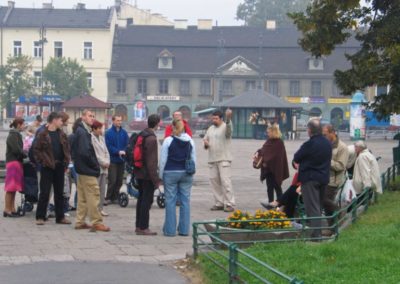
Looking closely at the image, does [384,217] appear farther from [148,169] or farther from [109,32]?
[109,32]

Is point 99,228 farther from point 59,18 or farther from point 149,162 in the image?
point 59,18

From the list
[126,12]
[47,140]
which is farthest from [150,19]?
[47,140]

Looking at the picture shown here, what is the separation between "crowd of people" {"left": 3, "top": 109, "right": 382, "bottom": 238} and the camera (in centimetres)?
1326

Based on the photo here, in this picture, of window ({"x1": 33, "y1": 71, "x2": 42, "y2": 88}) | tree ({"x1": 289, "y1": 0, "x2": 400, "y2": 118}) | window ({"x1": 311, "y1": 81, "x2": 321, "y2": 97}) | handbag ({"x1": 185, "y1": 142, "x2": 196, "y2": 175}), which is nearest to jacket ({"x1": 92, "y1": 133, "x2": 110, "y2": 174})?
handbag ({"x1": 185, "y1": 142, "x2": 196, "y2": 175})

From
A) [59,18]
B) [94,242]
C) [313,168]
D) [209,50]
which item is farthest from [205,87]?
[313,168]

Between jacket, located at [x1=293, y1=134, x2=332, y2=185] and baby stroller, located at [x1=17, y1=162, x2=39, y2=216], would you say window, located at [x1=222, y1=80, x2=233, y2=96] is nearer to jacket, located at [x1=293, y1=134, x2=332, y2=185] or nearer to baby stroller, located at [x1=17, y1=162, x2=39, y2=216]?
baby stroller, located at [x1=17, y1=162, x2=39, y2=216]

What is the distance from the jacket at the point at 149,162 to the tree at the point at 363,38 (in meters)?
8.47

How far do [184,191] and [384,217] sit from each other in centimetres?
297

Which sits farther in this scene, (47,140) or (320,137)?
(47,140)

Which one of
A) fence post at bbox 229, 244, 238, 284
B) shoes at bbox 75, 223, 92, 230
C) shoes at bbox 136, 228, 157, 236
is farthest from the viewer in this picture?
shoes at bbox 75, 223, 92, 230

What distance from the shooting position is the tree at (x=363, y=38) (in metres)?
21.5

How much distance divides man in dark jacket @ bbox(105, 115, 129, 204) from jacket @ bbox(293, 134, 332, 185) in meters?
5.92

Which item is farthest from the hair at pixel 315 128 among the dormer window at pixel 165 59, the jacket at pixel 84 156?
the dormer window at pixel 165 59

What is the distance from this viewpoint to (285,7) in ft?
456
